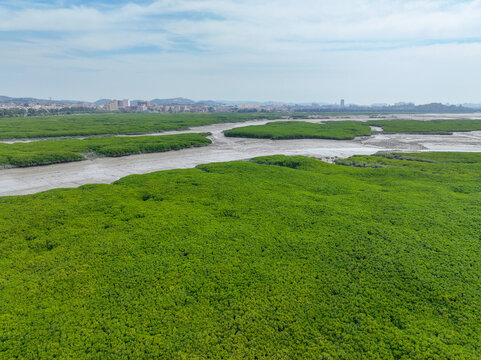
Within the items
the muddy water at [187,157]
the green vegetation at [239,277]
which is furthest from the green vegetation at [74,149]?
the green vegetation at [239,277]

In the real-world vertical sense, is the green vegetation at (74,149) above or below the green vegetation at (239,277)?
above

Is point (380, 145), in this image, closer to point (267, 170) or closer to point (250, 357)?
point (267, 170)

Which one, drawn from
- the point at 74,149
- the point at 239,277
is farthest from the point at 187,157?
the point at 239,277

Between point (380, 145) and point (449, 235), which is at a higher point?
point (380, 145)

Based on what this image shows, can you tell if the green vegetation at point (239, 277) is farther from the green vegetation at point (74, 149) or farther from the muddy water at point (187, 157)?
the green vegetation at point (74, 149)

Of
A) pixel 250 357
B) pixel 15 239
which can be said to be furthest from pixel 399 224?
pixel 15 239

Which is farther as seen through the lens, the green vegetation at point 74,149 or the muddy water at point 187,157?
the green vegetation at point 74,149

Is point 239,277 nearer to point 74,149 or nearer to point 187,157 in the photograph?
point 187,157
